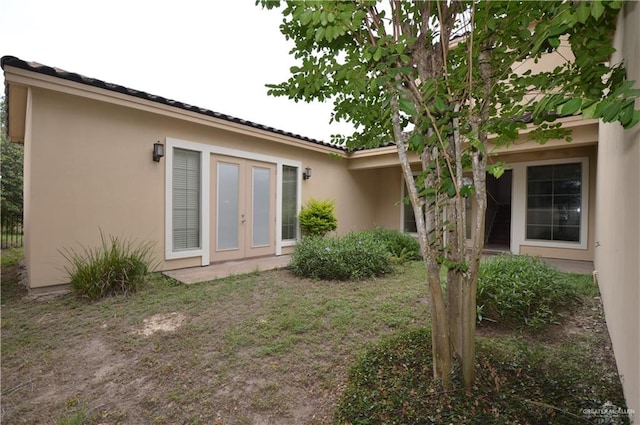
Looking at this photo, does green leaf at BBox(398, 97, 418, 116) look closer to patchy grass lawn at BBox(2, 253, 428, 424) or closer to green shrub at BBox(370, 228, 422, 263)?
patchy grass lawn at BBox(2, 253, 428, 424)

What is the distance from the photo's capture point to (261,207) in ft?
22.9

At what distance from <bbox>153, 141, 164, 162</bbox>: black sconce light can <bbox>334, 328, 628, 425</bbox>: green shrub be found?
15.5ft

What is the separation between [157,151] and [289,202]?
3.32m

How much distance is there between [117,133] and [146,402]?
439 centimetres

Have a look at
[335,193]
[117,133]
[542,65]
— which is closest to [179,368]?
[117,133]

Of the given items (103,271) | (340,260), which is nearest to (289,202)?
(340,260)

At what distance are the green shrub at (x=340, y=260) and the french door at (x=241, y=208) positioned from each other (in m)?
1.48

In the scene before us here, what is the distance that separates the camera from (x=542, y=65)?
6.91 m

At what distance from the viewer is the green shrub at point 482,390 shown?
1.57m

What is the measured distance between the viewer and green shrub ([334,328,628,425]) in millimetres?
1566

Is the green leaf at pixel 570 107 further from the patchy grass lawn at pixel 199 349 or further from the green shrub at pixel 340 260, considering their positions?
the green shrub at pixel 340 260

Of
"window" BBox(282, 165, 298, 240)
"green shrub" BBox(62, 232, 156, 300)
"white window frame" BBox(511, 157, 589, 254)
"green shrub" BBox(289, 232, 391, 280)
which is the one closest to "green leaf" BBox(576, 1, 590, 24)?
"green shrub" BBox(289, 232, 391, 280)

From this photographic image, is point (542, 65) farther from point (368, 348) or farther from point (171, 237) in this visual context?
point (171, 237)

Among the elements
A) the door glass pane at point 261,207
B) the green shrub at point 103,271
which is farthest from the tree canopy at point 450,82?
the door glass pane at point 261,207
